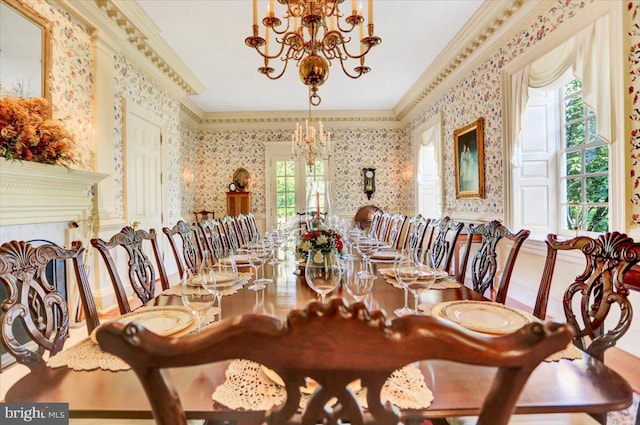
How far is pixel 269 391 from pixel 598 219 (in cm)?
334

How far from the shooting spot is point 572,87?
3.20m

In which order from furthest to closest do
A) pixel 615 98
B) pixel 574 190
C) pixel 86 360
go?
1. pixel 574 190
2. pixel 615 98
3. pixel 86 360

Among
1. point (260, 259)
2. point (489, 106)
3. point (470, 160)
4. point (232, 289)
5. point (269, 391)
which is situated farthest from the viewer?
point (470, 160)

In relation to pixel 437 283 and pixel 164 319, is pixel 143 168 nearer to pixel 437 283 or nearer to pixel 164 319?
pixel 164 319

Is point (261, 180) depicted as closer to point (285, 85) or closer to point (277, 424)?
point (285, 85)

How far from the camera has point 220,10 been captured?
10.6 feet

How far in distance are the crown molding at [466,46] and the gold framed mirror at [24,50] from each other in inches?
150

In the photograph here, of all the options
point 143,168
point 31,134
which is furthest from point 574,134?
point 143,168

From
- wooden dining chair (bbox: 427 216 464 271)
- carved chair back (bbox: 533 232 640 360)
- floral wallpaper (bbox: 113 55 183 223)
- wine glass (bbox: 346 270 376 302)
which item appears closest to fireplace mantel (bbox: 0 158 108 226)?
floral wallpaper (bbox: 113 55 183 223)

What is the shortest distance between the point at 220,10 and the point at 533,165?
3493 millimetres

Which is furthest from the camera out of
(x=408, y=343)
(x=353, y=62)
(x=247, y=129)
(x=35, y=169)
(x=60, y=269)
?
(x=247, y=129)

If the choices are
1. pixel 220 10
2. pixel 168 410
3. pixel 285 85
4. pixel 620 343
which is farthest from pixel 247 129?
pixel 168 410

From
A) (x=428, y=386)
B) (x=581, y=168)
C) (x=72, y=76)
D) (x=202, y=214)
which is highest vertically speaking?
(x=72, y=76)

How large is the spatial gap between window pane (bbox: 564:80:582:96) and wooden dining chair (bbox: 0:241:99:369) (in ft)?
13.4
